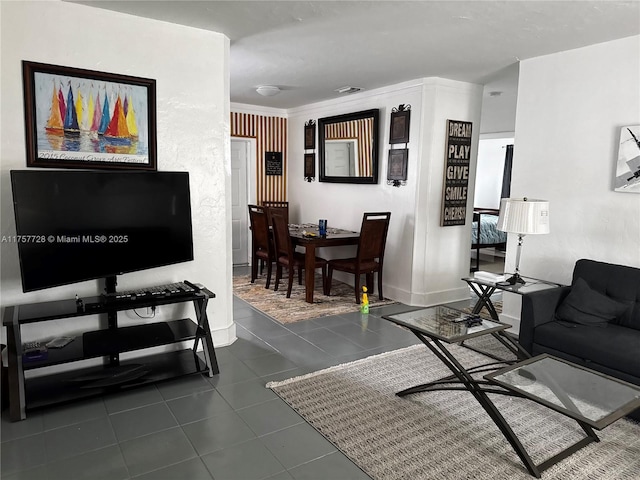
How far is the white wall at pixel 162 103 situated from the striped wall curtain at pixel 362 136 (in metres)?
2.33

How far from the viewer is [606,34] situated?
10.6 ft

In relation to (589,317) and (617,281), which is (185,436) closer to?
(589,317)

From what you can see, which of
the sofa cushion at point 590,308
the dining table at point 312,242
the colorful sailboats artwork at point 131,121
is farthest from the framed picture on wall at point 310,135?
the sofa cushion at point 590,308

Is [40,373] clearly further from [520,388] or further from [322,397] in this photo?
[520,388]

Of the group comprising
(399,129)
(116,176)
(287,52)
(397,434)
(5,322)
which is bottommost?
(397,434)

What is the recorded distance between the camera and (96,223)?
108 inches

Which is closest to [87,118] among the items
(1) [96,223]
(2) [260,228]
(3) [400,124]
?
(1) [96,223]

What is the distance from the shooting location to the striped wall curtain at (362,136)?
545 centimetres

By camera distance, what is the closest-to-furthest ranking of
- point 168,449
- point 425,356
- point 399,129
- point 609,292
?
point 168,449, point 609,292, point 425,356, point 399,129

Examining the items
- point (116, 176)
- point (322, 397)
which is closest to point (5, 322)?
point (116, 176)

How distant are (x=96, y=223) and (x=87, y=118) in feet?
2.38

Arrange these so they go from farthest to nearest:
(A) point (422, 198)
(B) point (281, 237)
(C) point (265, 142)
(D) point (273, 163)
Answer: (D) point (273, 163)
(C) point (265, 142)
(B) point (281, 237)
(A) point (422, 198)

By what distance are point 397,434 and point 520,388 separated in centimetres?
72

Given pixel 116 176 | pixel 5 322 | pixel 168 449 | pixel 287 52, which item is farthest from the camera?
pixel 287 52
